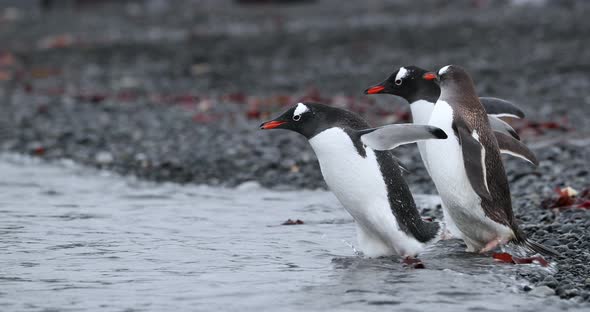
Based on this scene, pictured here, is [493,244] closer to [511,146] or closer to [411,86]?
[511,146]

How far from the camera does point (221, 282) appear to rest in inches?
180

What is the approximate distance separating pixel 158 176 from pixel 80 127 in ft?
9.61

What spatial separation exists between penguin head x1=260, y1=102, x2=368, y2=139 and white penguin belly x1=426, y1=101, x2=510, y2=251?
1.30 feet

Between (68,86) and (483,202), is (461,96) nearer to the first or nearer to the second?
(483,202)

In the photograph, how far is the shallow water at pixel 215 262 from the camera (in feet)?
13.8

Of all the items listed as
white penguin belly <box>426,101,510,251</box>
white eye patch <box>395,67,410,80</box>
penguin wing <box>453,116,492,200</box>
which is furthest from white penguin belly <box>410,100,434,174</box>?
penguin wing <box>453,116,492,200</box>

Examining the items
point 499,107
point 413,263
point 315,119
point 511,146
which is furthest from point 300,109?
point 499,107

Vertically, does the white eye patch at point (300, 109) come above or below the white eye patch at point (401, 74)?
below

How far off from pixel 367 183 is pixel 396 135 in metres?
0.33

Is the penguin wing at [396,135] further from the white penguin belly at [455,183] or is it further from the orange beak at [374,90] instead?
the orange beak at [374,90]

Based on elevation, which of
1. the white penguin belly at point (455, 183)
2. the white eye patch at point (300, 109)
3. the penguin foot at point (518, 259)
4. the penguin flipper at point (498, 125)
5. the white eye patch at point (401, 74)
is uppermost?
the white eye patch at point (401, 74)

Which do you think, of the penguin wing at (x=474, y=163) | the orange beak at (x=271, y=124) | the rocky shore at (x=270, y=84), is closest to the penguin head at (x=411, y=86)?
the orange beak at (x=271, y=124)

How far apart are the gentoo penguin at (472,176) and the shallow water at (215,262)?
167mm

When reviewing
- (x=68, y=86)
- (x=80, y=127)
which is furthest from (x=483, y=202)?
(x=68, y=86)
